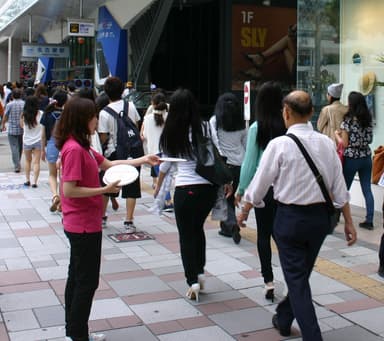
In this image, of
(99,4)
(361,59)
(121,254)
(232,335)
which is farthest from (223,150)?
(99,4)

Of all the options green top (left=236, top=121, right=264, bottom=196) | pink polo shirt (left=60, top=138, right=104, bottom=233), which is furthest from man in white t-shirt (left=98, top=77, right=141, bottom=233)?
pink polo shirt (left=60, top=138, right=104, bottom=233)

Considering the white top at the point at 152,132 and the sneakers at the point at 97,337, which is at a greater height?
the white top at the point at 152,132

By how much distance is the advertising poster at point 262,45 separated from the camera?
26.3 meters

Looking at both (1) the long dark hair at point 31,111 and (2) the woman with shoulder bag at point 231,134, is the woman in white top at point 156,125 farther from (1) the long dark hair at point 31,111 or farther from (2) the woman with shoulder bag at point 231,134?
(1) the long dark hair at point 31,111

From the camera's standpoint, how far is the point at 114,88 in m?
7.06

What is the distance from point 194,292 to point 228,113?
90.0 inches

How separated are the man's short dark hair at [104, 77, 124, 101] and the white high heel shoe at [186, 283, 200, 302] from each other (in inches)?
114

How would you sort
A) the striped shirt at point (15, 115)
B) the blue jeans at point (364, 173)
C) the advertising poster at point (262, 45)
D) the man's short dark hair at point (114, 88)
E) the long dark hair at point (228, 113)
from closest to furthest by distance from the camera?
the long dark hair at point (228, 113) < the man's short dark hair at point (114, 88) < the blue jeans at point (364, 173) < the striped shirt at point (15, 115) < the advertising poster at point (262, 45)

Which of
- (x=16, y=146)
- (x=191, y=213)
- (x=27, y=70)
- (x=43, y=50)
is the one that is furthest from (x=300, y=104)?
(x=27, y=70)

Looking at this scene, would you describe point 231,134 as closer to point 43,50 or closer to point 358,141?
point 358,141

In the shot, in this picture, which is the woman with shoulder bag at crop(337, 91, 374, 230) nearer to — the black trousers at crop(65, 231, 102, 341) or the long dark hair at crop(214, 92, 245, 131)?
the long dark hair at crop(214, 92, 245, 131)

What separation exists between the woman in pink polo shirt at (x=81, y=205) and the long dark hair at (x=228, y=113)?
9.29 feet

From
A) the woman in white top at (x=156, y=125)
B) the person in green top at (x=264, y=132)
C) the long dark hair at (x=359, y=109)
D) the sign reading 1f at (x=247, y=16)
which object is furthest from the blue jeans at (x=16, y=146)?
the sign reading 1f at (x=247, y=16)

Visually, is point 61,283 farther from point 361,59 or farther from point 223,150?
point 361,59
